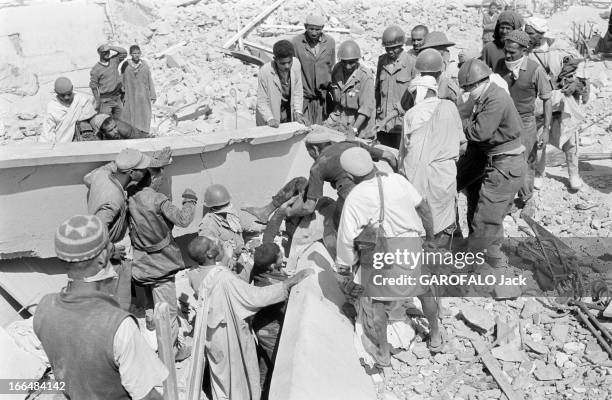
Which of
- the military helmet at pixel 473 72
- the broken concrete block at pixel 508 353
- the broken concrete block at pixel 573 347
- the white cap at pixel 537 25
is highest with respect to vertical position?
the military helmet at pixel 473 72

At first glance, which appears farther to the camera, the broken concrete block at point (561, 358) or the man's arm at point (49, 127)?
the man's arm at point (49, 127)

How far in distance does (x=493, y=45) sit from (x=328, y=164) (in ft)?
11.0

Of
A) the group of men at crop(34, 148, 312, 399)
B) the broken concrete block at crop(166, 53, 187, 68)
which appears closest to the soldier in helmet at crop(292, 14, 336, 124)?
the group of men at crop(34, 148, 312, 399)

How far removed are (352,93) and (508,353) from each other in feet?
12.3

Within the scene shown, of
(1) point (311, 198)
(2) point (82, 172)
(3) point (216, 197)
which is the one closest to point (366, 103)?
(1) point (311, 198)

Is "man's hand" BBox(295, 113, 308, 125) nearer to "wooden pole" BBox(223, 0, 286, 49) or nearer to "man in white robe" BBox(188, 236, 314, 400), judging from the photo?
"man in white robe" BBox(188, 236, 314, 400)

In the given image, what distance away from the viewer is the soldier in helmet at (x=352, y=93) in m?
→ 7.40

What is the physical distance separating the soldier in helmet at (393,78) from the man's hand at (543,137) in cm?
154

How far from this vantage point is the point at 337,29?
14.8 meters

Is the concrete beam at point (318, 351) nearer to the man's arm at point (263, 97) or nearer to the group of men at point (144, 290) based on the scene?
the group of men at point (144, 290)

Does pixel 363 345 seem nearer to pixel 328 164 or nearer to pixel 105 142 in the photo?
pixel 328 164

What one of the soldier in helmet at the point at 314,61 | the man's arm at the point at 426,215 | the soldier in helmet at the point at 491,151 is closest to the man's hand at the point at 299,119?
the soldier in helmet at the point at 314,61

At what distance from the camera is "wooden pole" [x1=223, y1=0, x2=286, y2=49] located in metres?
14.4

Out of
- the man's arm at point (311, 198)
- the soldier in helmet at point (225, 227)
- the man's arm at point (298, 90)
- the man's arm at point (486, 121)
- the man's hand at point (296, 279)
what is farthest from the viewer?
the man's arm at point (298, 90)
